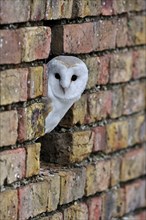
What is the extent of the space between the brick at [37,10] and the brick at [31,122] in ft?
0.71

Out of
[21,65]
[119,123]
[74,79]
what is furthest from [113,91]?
[21,65]

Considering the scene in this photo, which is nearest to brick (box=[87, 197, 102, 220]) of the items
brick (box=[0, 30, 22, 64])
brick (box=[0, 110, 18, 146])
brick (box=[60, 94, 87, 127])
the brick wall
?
the brick wall

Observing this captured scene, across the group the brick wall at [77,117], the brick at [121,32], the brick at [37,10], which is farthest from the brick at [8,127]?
the brick at [121,32]

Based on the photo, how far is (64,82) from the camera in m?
2.18

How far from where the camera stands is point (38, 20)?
215cm

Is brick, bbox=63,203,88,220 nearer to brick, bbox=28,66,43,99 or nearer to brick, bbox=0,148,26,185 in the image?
brick, bbox=0,148,26,185

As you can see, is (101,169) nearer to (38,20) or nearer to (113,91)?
(113,91)

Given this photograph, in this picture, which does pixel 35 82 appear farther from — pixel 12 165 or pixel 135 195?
pixel 135 195

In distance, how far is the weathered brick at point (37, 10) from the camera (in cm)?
212

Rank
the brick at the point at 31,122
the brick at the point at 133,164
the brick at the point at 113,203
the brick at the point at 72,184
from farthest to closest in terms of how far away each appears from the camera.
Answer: the brick at the point at 133,164 → the brick at the point at 113,203 → the brick at the point at 72,184 → the brick at the point at 31,122

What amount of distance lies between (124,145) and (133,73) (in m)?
0.22

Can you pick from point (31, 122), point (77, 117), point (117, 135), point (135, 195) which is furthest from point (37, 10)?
point (135, 195)

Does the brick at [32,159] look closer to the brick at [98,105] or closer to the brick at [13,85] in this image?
the brick at [13,85]

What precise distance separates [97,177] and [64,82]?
16.6 inches
